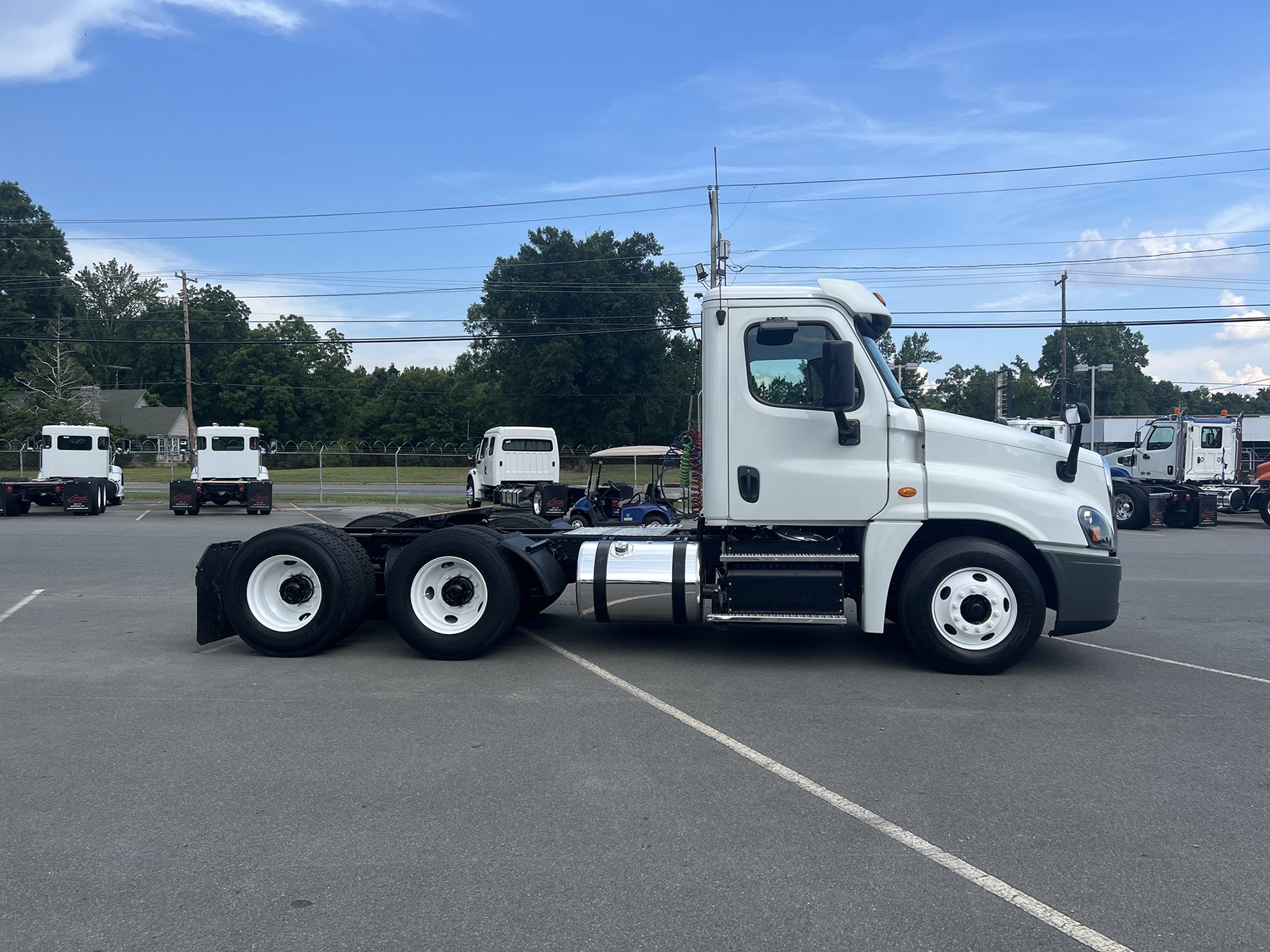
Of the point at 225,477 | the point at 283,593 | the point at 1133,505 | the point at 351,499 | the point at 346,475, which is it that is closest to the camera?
the point at 283,593

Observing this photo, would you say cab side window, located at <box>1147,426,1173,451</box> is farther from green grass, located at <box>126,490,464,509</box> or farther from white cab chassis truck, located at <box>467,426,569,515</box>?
green grass, located at <box>126,490,464,509</box>

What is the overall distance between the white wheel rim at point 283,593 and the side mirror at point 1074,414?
19.4 feet

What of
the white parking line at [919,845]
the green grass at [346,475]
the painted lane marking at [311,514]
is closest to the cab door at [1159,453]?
the painted lane marking at [311,514]

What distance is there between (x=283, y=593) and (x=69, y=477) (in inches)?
938

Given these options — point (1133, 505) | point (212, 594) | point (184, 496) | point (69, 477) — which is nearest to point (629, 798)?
point (212, 594)

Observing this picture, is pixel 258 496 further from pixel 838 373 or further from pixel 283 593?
pixel 838 373

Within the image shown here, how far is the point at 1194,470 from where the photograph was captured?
78.8 feet

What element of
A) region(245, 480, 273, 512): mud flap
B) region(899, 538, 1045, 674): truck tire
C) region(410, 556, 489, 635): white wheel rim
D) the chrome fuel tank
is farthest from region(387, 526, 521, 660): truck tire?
region(245, 480, 273, 512): mud flap

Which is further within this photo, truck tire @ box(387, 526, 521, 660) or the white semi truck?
the white semi truck

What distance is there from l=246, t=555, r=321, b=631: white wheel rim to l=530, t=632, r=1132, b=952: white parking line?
3080 mm

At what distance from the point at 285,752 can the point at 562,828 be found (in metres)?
1.89

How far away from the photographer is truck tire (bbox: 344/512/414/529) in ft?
27.3

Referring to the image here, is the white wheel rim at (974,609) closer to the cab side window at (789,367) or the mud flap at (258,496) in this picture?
the cab side window at (789,367)

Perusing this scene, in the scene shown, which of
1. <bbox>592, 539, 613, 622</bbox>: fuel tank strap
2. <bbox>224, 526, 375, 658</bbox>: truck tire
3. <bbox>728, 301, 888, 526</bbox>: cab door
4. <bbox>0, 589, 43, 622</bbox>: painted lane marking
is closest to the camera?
<bbox>728, 301, 888, 526</bbox>: cab door
